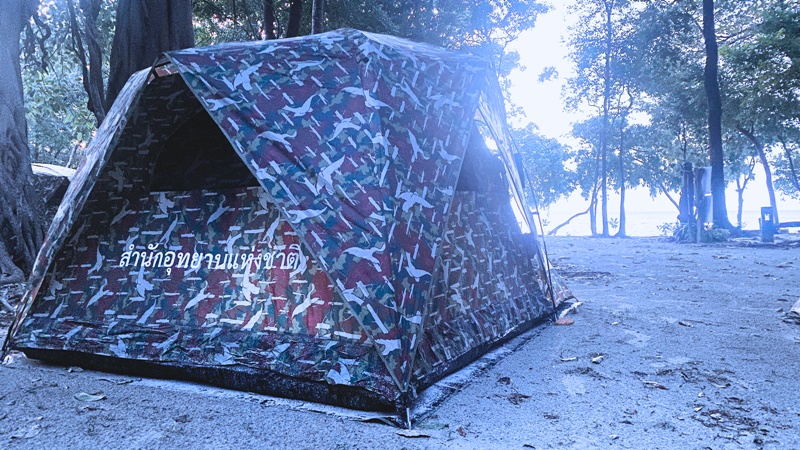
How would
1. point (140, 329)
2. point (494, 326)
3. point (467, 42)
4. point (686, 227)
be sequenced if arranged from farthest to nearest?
point (467, 42)
point (686, 227)
point (494, 326)
point (140, 329)

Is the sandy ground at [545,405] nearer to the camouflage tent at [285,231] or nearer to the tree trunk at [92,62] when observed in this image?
the camouflage tent at [285,231]

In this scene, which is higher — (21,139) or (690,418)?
(21,139)

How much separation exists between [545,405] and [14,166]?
7.41m

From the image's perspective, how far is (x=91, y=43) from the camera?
24.9 ft

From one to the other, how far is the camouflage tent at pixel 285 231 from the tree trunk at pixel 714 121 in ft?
43.5

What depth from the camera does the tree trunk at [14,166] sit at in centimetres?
698

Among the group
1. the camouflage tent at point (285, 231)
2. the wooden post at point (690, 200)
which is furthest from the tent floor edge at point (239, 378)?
the wooden post at point (690, 200)

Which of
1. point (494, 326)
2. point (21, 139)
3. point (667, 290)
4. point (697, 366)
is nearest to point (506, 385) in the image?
point (494, 326)

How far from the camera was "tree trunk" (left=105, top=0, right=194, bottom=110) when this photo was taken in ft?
18.9

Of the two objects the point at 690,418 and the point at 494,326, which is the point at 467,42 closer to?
the point at 494,326

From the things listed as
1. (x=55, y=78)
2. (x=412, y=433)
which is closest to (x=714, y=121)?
(x=412, y=433)

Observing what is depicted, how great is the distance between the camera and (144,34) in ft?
18.9

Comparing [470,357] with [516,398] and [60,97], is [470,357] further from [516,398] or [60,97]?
[60,97]

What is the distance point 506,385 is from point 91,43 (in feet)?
24.5
